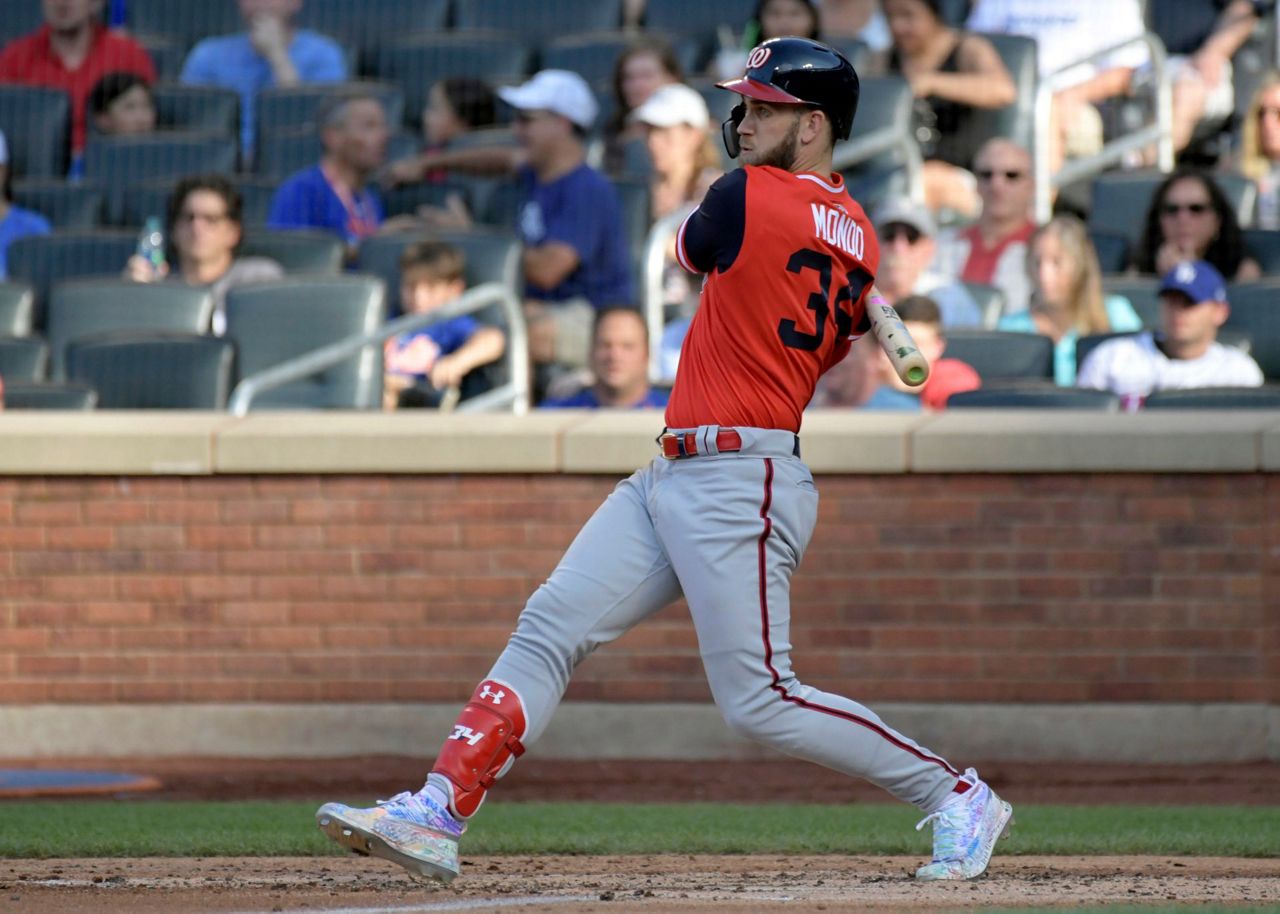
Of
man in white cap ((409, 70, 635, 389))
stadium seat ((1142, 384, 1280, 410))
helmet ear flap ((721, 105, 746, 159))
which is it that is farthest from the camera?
man in white cap ((409, 70, 635, 389))

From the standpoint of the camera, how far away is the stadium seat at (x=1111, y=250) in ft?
32.0

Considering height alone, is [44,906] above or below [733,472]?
below

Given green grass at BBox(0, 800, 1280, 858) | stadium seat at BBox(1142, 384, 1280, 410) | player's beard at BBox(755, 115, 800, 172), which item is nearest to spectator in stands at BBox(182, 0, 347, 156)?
stadium seat at BBox(1142, 384, 1280, 410)

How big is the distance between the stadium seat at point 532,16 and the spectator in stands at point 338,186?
2.47 metres

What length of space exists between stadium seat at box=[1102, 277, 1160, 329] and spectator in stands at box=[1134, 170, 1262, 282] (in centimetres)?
12

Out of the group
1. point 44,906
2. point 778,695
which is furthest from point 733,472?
point 44,906

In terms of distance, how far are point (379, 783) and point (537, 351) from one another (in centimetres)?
272

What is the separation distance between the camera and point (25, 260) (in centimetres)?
1005

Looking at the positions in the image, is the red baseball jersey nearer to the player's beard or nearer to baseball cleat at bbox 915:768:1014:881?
the player's beard

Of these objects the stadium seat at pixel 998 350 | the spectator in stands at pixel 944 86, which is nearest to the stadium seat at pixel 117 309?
the stadium seat at pixel 998 350

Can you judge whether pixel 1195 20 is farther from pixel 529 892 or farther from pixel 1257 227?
pixel 529 892

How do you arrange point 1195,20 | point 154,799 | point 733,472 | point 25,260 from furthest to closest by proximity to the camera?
point 1195,20 < point 25,260 < point 154,799 < point 733,472

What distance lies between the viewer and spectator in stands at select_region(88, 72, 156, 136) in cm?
1148

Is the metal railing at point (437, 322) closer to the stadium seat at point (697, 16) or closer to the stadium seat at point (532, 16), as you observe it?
the stadium seat at point (697, 16)
